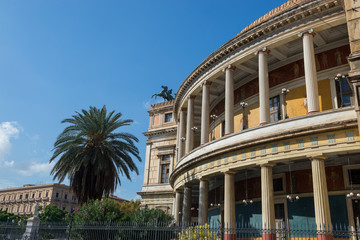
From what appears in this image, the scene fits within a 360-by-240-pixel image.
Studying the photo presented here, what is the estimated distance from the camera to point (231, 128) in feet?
61.0

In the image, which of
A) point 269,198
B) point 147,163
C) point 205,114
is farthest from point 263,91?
point 147,163

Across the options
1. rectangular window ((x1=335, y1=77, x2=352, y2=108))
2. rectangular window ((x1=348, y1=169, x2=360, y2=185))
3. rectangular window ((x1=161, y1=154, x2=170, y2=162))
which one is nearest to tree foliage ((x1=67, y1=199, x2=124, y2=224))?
rectangular window ((x1=348, y1=169, x2=360, y2=185))

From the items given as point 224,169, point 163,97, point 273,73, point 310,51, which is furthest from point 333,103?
point 163,97

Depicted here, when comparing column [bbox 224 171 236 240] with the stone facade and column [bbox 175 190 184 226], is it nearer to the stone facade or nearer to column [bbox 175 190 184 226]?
column [bbox 175 190 184 226]

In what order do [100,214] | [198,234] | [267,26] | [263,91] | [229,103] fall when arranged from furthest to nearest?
[229,103], [100,214], [267,26], [263,91], [198,234]

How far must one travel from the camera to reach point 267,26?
17.7 meters

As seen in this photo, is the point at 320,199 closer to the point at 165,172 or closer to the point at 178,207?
the point at 178,207

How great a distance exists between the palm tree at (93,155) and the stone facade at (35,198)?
64.1 meters

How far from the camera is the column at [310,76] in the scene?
1485 cm

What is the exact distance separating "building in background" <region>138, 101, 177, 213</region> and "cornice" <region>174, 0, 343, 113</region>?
13.1m

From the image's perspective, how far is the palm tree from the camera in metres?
25.3

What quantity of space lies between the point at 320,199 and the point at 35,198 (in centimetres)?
8899

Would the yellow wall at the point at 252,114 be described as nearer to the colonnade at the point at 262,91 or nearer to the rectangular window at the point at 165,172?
the colonnade at the point at 262,91

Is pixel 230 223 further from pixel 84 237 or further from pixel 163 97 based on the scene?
pixel 163 97
